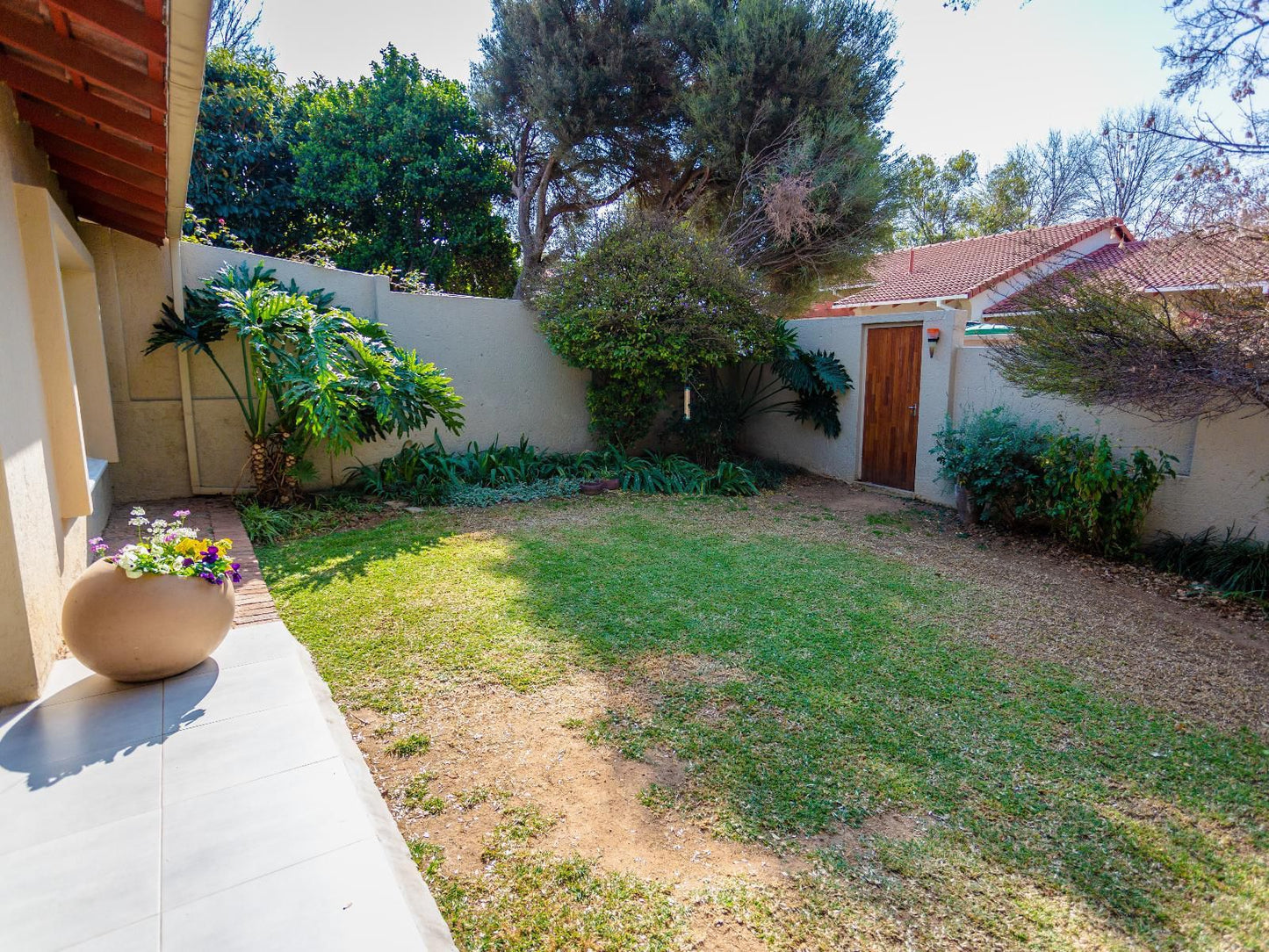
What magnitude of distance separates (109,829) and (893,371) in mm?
7871

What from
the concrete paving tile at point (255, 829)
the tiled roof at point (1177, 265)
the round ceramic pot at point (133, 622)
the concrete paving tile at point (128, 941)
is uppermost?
the tiled roof at point (1177, 265)

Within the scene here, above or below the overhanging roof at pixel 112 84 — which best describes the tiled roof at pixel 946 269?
above

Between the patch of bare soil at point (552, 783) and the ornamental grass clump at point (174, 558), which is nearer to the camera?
the patch of bare soil at point (552, 783)

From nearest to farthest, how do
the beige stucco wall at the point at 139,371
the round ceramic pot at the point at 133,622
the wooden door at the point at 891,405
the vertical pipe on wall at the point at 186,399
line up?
the round ceramic pot at the point at 133,622 < the beige stucco wall at the point at 139,371 < the vertical pipe on wall at the point at 186,399 < the wooden door at the point at 891,405

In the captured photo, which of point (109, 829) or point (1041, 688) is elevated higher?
point (109, 829)

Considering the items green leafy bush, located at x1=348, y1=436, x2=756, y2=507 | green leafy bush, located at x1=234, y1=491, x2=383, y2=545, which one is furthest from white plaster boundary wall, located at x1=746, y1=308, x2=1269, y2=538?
green leafy bush, located at x1=234, y1=491, x2=383, y2=545

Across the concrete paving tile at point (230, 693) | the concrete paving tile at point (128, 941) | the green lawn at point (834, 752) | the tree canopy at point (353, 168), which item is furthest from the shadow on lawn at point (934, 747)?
the tree canopy at point (353, 168)

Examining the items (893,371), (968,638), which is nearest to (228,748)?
(968,638)

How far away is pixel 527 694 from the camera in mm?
3160

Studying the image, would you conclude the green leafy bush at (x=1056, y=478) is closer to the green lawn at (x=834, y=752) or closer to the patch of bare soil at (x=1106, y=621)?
the patch of bare soil at (x=1106, y=621)

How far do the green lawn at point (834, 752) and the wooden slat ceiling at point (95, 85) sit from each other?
268cm

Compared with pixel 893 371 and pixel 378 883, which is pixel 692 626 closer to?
pixel 378 883

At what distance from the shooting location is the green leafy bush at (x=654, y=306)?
765 cm

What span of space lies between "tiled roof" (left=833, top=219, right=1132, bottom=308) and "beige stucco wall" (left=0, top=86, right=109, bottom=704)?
9922mm
